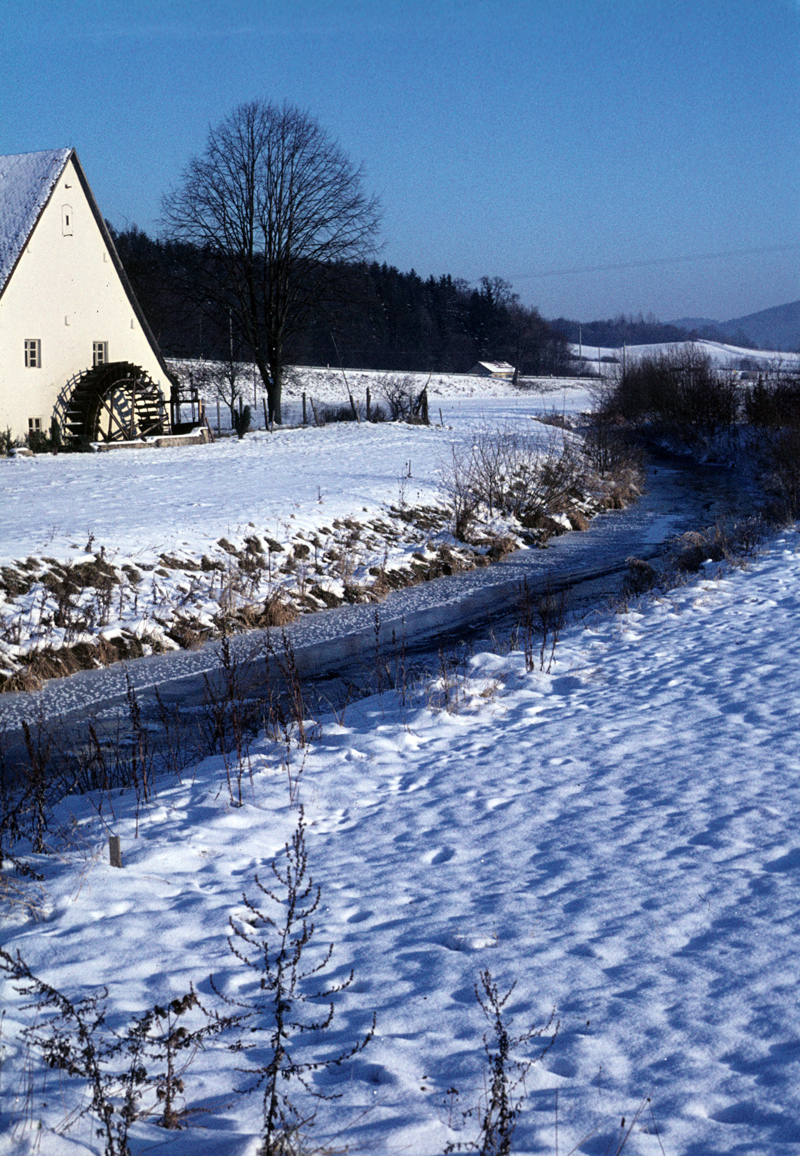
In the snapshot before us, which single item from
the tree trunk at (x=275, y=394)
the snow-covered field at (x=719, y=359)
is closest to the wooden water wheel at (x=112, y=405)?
the tree trunk at (x=275, y=394)

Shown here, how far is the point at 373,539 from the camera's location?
18328 mm

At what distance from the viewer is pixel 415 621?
14289 millimetres

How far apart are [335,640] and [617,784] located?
6976 mm

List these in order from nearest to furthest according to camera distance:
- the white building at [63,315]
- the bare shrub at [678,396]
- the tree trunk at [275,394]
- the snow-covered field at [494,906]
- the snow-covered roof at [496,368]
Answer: the snow-covered field at [494,906] < the white building at [63,315] < the bare shrub at [678,396] < the tree trunk at [275,394] < the snow-covered roof at [496,368]

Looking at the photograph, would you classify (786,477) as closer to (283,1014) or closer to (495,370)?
(283,1014)

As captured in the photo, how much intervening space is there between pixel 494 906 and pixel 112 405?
90.8 feet

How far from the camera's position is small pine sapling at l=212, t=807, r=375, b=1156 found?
3.04 meters

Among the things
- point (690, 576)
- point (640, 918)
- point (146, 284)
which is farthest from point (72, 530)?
point (146, 284)

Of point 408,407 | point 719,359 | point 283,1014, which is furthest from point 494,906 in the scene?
point 719,359

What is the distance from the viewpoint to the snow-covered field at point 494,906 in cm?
330

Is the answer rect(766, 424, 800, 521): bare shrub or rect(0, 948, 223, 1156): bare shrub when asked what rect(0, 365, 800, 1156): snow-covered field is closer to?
rect(0, 948, 223, 1156): bare shrub

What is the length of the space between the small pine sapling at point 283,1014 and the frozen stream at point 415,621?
408 cm

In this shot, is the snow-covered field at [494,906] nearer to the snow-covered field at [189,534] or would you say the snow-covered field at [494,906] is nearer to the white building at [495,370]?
the snow-covered field at [189,534]

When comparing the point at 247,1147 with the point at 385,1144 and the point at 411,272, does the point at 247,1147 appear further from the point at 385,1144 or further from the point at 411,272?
the point at 411,272
